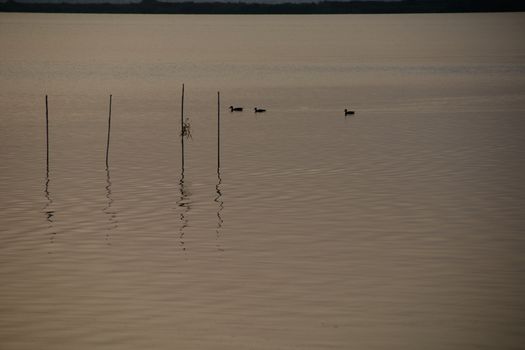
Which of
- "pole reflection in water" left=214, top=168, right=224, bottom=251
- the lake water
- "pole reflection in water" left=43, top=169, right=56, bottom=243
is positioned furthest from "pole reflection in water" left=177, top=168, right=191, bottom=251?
"pole reflection in water" left=43, top=169, right=56, bottom=243

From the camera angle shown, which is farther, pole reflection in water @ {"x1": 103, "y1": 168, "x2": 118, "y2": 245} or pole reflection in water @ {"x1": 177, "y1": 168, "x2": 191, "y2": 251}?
pole reflection in water @ {"x1": 103, "y1": 168, "x2": 118, "y2": 245}

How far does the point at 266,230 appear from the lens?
1261 inches

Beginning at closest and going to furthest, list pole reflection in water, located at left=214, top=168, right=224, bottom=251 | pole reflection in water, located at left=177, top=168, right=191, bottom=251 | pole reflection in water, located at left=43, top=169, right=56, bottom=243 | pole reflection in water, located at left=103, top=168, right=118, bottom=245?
1. pole reflection in water, located at left=43, top=169, right=56, bottom=243
2. pole reflection in water, located at left=177, top=168, right=191, bottom=251
3. pole reflection in water, located at left=214, top=168, right=224, bottom=251
4. pole reflection in water, located at left=103, top=168, right=118, bottom=245

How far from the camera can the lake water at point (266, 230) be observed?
22.1 m

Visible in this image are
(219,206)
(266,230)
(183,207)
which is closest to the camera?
(266,230)

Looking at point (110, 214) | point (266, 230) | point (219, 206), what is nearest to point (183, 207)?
point (219, 206)

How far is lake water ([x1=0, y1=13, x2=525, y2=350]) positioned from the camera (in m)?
22.1

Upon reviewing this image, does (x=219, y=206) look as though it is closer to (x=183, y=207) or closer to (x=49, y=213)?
(x=183, y=207)

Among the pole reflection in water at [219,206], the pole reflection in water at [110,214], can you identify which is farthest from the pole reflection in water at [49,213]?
the pole reflection in water at [219,206]

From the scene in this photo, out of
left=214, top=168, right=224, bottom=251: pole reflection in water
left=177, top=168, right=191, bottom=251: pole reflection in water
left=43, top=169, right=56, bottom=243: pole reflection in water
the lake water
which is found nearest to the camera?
the lake water

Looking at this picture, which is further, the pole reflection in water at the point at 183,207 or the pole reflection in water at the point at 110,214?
the pole reflection in water at the point at 110,214

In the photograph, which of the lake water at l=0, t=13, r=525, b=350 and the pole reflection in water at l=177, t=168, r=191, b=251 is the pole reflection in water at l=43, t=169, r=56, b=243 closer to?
the lake water at l=0, t=13, r=525, b=350

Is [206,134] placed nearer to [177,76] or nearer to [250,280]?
[250,280]

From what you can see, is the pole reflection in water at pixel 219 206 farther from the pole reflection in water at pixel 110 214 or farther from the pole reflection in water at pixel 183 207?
the pole reflection in water at pixel 110 214
